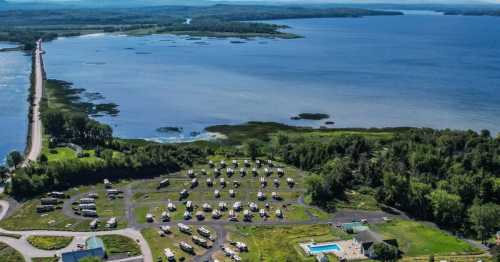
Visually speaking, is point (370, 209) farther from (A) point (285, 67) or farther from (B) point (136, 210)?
(A) point (285, 67)

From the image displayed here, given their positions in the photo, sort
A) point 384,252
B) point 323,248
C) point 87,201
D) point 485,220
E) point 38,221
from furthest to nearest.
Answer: point 87,201 < point 38,221 < point 485,220 < point 323,248 < point 384,252

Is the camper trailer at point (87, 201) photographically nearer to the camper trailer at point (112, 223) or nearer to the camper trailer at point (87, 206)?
the camper trailer at point (87, 206)

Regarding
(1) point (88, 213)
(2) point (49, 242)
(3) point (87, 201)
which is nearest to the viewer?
(2) point (49, 242)

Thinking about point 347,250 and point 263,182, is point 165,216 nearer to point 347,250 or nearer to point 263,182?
point 263,182

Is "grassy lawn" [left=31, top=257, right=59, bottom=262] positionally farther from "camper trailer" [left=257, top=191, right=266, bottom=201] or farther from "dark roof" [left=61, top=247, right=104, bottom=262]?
"camper trailer" [left=257, top=191, right=266, bottom=201]

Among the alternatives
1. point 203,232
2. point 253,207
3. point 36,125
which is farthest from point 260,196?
point 36,125

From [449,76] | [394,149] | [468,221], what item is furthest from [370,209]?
[449,76]

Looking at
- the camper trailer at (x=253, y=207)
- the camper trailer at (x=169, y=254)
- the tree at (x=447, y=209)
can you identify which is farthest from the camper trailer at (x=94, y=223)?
the tree at (x=447, y=209)
